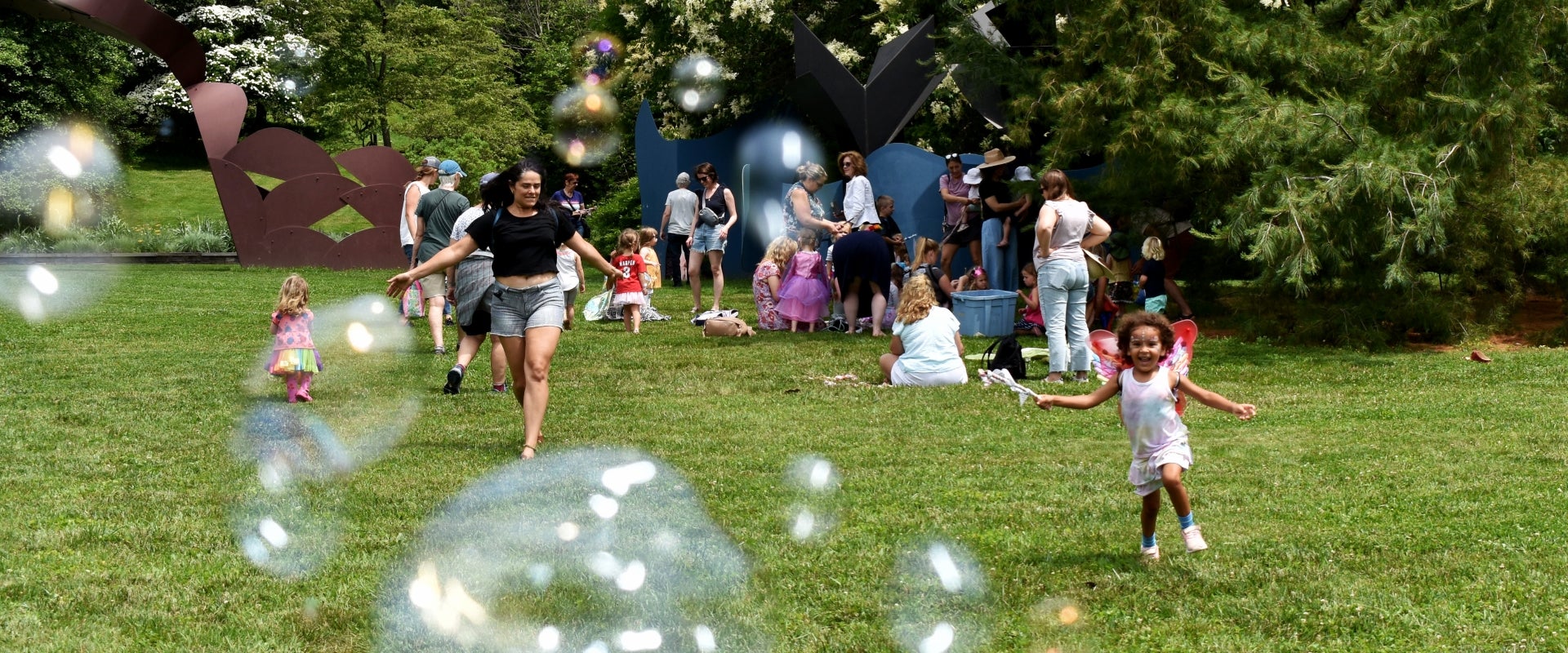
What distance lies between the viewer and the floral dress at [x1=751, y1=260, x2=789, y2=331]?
50.6 ft

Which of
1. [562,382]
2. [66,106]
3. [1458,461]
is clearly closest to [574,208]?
[562,382]

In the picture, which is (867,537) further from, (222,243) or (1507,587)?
(222,243)

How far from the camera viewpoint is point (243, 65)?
47188 mm

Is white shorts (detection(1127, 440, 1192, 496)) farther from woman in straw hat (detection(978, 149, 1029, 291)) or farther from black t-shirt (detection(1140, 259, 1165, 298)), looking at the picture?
woman in straw hat (detection(978, 149, 1029, 291))

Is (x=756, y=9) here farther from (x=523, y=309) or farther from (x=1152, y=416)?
(x=1152, y=416)

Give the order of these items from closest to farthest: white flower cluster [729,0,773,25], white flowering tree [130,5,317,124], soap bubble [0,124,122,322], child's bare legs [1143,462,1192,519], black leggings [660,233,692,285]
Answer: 1. child's bare legs [1143,462,1192,519]
2. black leggings [660,233,692,285]
3. white flower cluster [729,0,773,25]
4. soap bubble [0,124,122,322]
5. white flowering tree [130,5,317,124]

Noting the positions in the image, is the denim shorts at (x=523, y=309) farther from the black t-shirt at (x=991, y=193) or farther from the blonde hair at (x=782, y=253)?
the black t-shirt at (x=991, y=193)

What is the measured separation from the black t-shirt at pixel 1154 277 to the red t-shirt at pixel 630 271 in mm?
5289

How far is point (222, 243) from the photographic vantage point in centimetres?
3138

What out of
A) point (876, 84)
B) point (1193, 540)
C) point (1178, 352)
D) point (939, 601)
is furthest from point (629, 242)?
point (939, 601)

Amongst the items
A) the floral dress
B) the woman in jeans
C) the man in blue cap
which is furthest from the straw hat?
the man in blue cap

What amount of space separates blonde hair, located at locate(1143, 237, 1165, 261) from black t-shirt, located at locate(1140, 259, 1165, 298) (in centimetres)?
8

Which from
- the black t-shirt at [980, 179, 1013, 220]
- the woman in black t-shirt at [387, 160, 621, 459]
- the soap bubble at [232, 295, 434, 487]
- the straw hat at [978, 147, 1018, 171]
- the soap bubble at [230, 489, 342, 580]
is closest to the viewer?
the soap bubble at [230, 489, 342, 580]

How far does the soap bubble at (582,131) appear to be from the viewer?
135 feet
